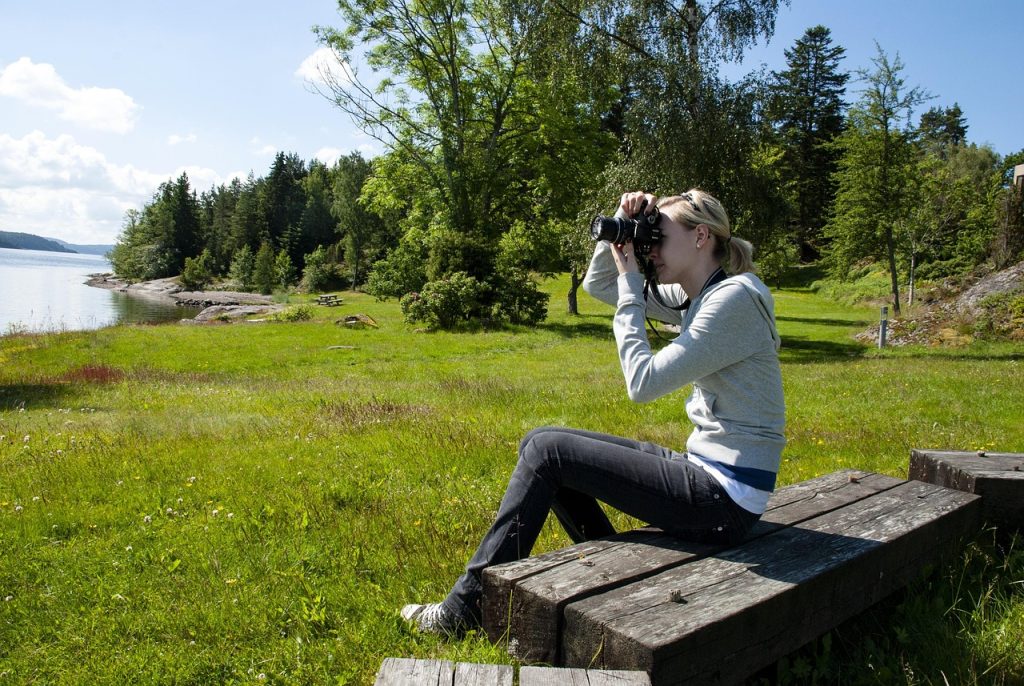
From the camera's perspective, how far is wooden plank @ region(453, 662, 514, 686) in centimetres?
193

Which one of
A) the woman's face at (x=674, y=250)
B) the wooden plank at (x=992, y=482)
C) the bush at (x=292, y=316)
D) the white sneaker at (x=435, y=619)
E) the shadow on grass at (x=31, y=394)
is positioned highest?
the woman's face at (x=674, y=250)

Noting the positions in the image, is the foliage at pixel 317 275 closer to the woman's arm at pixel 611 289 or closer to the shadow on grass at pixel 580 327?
the shadow on grass at pixel 580 327

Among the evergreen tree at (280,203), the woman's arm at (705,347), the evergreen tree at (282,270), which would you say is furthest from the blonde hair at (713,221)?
the evergreen tree at (280,203)

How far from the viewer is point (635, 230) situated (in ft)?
10.1

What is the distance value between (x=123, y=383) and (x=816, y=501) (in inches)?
547

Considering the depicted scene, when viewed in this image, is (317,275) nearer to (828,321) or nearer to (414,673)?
(828,321)

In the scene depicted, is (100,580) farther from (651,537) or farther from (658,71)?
(658,71)

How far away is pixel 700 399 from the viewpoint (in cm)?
296

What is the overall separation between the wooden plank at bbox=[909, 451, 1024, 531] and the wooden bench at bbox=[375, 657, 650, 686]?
283 centimetres

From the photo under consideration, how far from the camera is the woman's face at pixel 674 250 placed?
3.08 m

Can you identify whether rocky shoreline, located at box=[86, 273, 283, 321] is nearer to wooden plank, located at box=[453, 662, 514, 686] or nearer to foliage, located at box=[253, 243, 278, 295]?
foliage, located at box=[253, 243, 278, 295]

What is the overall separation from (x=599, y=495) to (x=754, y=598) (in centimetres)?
76

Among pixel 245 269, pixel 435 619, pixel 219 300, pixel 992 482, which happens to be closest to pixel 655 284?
pixel 435 619

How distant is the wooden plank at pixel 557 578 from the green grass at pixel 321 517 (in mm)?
195
